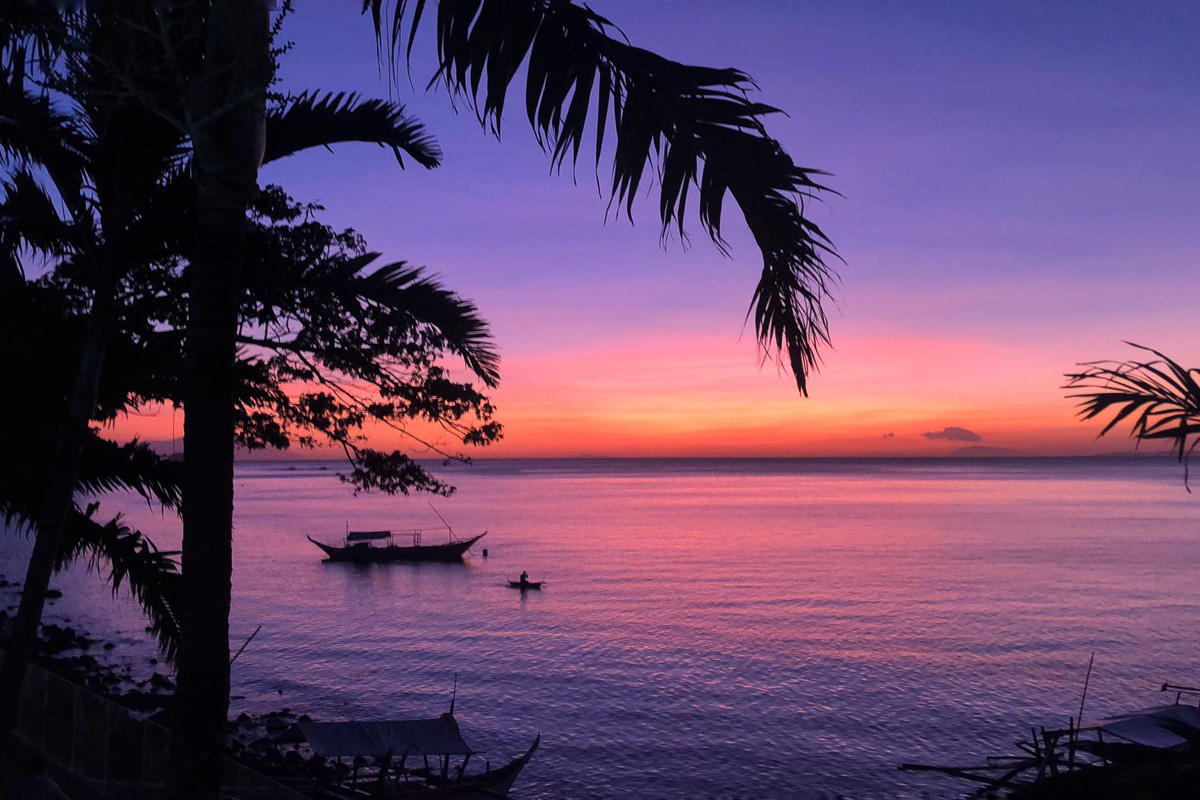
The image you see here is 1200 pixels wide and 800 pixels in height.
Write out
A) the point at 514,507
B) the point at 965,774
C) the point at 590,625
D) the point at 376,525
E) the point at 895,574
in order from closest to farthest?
the point at 965,774 → the point at 590,625 → the point at 895,574 → the point at 376,525 → the point at 514,507

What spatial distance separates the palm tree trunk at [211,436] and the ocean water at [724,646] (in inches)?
737

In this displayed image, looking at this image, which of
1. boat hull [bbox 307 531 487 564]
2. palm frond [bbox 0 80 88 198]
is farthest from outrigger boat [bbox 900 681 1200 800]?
boat hull [bbox 307 531 487 564]

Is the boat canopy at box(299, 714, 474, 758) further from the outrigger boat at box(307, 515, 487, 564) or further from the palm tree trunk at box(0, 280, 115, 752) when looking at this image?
the outrigger boat at box(307, 515, 487, 564)

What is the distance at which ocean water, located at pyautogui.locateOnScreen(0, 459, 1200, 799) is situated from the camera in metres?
24.4

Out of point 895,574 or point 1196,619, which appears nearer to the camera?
point 1196,619

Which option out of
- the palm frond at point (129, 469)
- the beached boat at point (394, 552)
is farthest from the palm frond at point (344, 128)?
the beached boat at point (394, 552)

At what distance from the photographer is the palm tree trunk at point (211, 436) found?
3.97 m

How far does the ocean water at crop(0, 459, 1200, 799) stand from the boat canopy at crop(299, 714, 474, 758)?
4.06 meters

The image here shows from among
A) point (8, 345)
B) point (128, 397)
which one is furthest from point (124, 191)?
point (128, 397)

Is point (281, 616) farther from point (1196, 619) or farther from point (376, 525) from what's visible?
point (376, 525)

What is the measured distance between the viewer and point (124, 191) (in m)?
7.29

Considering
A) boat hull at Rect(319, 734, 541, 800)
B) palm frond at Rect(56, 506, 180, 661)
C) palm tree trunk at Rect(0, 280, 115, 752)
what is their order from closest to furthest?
1. palm tree trunk at Rect(0, 280, 115, 752)
2. palm frond at Rect(56, 506, 180, 661)
3. boat hull at Rect(319, 734, 541, 800)

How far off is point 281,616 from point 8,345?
4152 centimetres

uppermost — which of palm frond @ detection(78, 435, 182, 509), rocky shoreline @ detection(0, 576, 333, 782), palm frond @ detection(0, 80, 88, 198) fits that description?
palm frond @ detection(0, 80, 88, 198)
